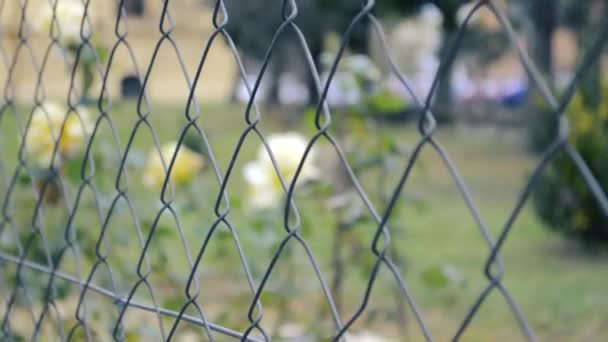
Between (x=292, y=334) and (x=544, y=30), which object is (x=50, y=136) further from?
(x=544, y=30)

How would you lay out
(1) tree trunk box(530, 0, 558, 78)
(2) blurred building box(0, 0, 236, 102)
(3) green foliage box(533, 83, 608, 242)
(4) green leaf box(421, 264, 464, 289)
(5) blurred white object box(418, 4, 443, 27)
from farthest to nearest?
(1) tree trunk box(530, 0, 558, 78)
(5) blurred white object box(418, 4, 443, 27)
(3) green foliage box(533, 83, 608, 242)
(4) green leaf box(421, 264, 464, 289)
(2) blurred building box(0, 0, 236, 102)

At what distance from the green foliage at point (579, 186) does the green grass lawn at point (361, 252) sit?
0.75 ft

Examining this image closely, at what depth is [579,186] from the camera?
6184 mm

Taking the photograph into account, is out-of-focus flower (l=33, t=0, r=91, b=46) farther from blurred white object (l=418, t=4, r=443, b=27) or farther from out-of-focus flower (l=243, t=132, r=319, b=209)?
blurred white object (l=418, t=4, r=443, b=27)

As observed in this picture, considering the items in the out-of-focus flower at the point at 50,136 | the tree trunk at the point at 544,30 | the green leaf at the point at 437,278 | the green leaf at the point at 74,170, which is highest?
the out-of-focus flower at the point at 50,136

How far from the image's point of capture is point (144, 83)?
44.8 inches

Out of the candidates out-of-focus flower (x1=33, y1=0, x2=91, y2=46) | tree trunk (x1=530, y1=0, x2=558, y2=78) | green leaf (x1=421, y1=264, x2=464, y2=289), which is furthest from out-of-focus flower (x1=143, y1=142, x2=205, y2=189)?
tree trunk (x1=530, y1=0, x2=558, y2=78)

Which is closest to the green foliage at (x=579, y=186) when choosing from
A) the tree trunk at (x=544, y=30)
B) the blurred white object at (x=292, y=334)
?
the blurred white object at (x=292, y=334)

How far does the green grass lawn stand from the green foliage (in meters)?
0.23

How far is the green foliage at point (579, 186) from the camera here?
20.2ft

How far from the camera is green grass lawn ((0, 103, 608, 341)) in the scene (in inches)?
85.6

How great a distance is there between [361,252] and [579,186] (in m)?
4.33

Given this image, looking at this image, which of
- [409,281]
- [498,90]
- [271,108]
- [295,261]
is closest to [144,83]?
[295,261]

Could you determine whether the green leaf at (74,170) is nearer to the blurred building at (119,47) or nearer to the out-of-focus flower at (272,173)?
the blurred building at (119,47)
